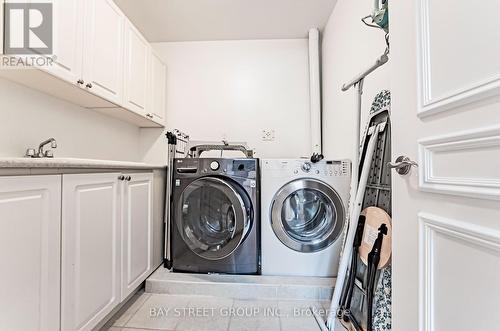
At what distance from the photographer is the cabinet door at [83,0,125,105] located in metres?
1.65

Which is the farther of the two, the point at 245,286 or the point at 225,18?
the point at 225,18

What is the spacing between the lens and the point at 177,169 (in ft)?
6.82

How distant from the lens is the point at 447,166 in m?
0.61

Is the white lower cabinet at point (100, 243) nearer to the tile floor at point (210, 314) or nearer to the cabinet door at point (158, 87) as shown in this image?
the tile floor at point (210, 314)

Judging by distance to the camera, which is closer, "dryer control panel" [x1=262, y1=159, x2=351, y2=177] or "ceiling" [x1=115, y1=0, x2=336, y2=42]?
"dryer control panel" [x1=262, y1=159, x2=351, y2=177]

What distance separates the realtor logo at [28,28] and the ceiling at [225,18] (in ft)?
3.67

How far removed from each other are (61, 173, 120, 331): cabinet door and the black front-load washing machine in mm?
571

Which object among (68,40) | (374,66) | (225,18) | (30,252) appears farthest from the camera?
(225,18)

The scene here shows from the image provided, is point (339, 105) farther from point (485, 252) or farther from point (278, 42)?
point (485, 252)

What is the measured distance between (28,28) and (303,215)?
1968 millimetres

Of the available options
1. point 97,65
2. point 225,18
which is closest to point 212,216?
point 97,65

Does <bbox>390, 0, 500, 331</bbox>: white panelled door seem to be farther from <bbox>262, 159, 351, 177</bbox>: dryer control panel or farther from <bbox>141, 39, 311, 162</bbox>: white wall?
<bbox>141, 39, 311, 162</bbox>: white wall

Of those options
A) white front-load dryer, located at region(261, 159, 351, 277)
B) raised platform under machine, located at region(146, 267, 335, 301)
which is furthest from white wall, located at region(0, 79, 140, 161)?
white front-load dryer, located at region(261, 159, 351, 277)

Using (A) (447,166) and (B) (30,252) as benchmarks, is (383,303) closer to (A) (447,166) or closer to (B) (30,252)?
(A) (447,166)
